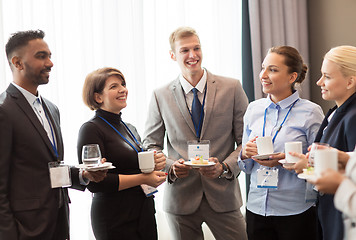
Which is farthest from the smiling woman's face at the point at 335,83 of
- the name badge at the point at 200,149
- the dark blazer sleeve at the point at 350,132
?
the name badge at the point at 200,149

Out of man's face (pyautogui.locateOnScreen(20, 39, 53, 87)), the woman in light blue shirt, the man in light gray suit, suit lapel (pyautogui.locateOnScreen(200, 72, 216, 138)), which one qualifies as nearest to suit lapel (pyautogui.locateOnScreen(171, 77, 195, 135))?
the man in light gray suit

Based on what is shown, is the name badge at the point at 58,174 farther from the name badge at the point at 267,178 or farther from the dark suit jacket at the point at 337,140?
the dark suit jacket at the point at 337,140

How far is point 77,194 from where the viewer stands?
355cm

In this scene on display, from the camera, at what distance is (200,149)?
2.80 metres

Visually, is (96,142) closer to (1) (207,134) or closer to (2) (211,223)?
(1) (207,134)

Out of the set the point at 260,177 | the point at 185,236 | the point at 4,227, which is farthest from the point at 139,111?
the point at 4,227

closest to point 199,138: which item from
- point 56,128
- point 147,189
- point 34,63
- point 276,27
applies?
point 147,189

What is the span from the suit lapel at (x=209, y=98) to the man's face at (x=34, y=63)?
1.15 meters

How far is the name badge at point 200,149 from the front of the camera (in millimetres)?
2797

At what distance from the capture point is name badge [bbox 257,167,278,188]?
103 inches

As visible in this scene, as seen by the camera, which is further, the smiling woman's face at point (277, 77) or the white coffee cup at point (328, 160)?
the smiling woman's face at point (277, 77)

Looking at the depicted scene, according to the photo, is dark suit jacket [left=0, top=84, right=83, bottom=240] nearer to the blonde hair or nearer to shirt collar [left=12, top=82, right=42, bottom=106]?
shirt collar [left=12, top=82, right=42, bottom=106]

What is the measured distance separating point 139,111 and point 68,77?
0.71m

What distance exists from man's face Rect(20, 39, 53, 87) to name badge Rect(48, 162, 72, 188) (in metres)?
0.53
